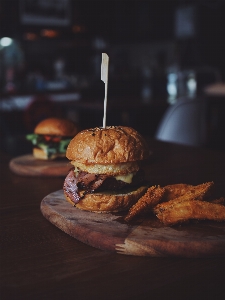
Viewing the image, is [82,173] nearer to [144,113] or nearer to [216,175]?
[216,175]

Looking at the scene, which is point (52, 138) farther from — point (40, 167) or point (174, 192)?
point (174, 192)

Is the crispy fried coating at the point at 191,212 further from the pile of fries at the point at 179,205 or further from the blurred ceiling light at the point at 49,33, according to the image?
the blurred ceiling light at the point at 49,33

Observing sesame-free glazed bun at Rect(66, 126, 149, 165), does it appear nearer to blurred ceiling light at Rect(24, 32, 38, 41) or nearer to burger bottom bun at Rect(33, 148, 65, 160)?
burger bottom bun at Rect(33, 148, 65, 160)

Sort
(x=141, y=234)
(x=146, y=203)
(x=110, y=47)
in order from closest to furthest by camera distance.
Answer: (x=141, y=234)
(x=146, y=203)
(x=110, y=47)

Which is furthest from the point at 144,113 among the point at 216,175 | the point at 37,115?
the point at 216,175

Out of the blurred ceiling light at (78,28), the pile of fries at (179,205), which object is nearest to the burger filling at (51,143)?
the pile of fries at (179,205)

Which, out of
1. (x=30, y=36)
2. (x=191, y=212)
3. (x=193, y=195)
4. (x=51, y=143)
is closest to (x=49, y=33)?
(x=30, y=36)

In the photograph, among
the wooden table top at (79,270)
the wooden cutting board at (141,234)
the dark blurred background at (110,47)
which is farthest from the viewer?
the dark blurred background at (110,47)
